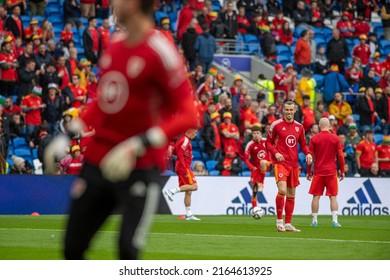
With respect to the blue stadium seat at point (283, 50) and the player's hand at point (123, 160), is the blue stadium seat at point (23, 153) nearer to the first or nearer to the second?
the blue stadium seat at point (283, 50)

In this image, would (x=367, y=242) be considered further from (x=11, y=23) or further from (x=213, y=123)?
(x=11, y=23)

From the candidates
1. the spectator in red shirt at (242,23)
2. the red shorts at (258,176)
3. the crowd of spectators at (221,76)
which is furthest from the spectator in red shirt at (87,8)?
the red shorts at (258,176)

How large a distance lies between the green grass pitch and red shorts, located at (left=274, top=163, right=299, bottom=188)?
1033 millimetres

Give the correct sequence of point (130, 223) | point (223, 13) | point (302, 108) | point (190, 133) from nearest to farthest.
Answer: point (130, 223), point (190, 133), point (302, 108), point (223, 13)

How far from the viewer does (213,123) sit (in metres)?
30.4

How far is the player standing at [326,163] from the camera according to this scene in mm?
23016

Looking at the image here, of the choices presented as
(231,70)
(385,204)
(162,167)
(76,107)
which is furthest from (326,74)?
(162,167)

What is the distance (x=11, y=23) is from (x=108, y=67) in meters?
22.8

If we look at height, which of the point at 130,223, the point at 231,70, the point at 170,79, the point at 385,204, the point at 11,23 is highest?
the point at 170,79

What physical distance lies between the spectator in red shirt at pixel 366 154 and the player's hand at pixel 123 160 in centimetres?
2485

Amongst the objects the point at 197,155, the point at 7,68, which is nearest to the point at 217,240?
the point at 7,68

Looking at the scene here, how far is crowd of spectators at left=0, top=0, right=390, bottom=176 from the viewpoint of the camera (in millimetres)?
28656

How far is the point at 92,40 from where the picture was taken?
31.2 meters

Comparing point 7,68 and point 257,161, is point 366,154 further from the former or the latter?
point 7,68
